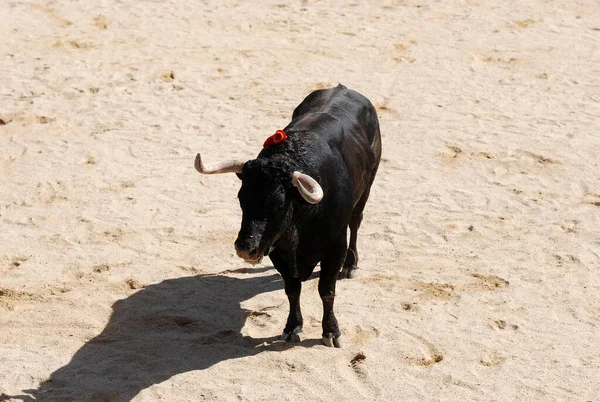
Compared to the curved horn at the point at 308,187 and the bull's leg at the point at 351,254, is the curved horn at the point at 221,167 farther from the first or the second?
the bull's leg at the point at 351,254

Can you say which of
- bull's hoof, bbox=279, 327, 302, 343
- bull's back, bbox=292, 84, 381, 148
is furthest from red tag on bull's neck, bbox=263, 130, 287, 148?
bull's hoof, bbox=279, 327, 302, 343

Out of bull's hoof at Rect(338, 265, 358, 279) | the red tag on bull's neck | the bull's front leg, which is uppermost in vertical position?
the red tag on bull's neck

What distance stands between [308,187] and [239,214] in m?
2.82

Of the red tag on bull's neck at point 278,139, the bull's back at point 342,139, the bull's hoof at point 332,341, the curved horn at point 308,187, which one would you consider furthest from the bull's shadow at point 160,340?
the red tag on bull's neck at point 278,139

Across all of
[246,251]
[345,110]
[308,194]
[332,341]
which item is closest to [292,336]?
[332,341]

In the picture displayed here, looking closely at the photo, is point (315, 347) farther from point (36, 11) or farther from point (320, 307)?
point (36, 11)

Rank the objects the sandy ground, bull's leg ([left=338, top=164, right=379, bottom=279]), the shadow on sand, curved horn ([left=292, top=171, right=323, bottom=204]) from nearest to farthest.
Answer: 1. curved horn ([left=292, top=171, right=323, bottom=204])
2. the shadow on sand
3. the sandy ground
4. bull's leg ([left=338, top=164, right=379, bottom=279])

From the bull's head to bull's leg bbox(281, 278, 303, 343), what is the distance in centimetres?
61

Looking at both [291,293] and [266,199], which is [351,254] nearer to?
[291,293]

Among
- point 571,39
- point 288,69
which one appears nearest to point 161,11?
point 288,69

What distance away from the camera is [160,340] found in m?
7.09

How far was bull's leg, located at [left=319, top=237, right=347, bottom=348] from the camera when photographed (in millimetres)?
6945

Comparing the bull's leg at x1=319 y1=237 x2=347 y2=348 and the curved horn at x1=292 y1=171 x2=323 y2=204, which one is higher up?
the curved horn at x1=292 y1=171 x2=323 y2=204

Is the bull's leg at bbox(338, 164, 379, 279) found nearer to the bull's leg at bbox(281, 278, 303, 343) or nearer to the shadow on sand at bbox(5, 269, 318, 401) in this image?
the shadow on sand at bbox(5, 269, 318, 401)
